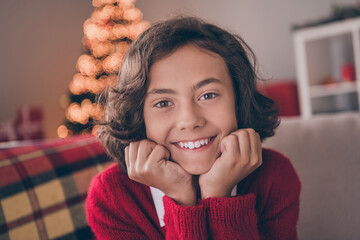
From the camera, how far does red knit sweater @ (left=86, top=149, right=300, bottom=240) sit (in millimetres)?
792

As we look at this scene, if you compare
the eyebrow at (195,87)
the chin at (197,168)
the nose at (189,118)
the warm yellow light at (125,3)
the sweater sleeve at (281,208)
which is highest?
the warm yellow light at (125,3)

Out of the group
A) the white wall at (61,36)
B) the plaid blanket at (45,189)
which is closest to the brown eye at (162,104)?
the plaid blanket at (45,189)

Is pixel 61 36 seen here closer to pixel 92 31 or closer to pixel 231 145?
pixel 92 31

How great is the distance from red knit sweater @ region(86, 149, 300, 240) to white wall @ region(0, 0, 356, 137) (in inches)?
143

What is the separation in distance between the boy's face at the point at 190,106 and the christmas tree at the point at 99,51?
3358 millimetres

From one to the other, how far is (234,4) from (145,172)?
456cm

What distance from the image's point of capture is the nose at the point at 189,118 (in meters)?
0.77

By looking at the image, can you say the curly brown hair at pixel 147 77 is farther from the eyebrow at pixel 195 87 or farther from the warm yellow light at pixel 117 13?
the warm yellow light at pixel 117 13

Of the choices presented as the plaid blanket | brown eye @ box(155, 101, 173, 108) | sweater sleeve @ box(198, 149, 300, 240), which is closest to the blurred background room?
the plaid blanket

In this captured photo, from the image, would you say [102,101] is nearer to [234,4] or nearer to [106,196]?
[106,196]

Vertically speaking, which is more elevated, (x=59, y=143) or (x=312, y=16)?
(x=312, y=16)

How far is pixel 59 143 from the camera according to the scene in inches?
47.5

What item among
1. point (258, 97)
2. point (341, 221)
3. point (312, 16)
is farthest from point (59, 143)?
point (312, 16)

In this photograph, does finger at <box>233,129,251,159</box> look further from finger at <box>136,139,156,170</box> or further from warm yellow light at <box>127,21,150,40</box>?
warm yellow light at <box>127,21,150,40</box>
